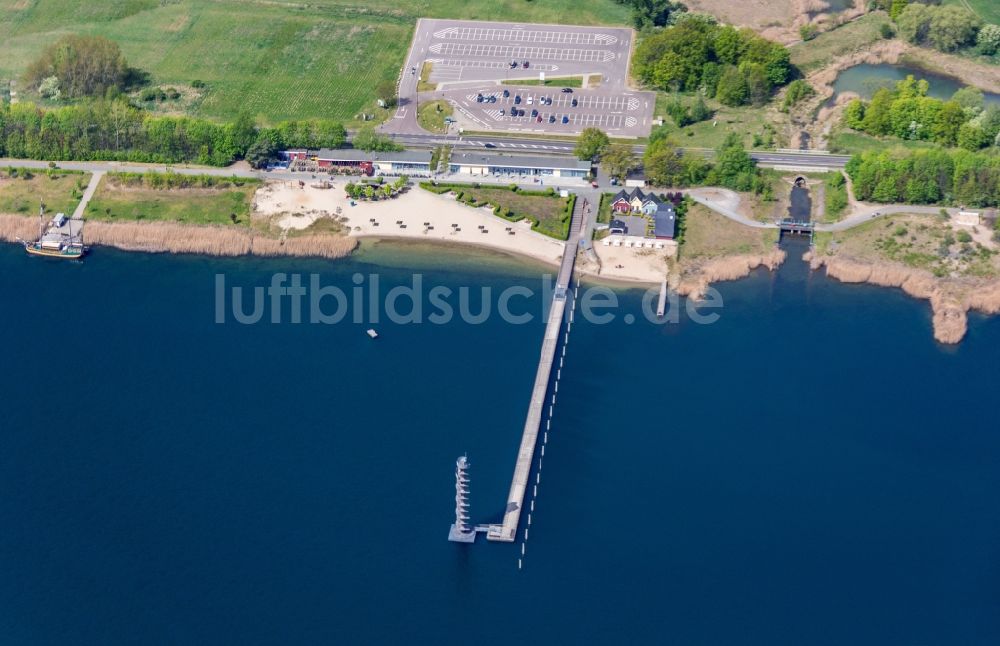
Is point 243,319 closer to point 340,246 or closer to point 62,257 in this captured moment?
point 340,246

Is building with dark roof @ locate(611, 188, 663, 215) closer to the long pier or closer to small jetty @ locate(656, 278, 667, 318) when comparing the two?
the long pier

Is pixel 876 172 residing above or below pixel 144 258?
above

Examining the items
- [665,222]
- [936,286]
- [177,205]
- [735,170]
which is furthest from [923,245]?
[177,205]

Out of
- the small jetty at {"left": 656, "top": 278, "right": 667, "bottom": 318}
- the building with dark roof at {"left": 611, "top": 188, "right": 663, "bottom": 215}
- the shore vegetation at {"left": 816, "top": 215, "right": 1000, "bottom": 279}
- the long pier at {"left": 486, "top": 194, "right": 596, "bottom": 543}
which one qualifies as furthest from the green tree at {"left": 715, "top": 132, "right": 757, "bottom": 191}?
the small jetty at {"left": 656, "top": 278, "right": 667, "bottom": 318}

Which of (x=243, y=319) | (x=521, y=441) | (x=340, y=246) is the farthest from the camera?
(x=340, y=246)

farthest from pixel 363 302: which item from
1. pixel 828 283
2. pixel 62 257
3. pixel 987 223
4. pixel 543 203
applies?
pixel 987 223

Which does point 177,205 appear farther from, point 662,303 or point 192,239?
point 662,303

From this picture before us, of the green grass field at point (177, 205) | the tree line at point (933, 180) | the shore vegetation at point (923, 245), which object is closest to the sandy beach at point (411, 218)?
the green grass field at point (177, 205)

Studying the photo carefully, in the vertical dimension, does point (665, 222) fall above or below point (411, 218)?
above
